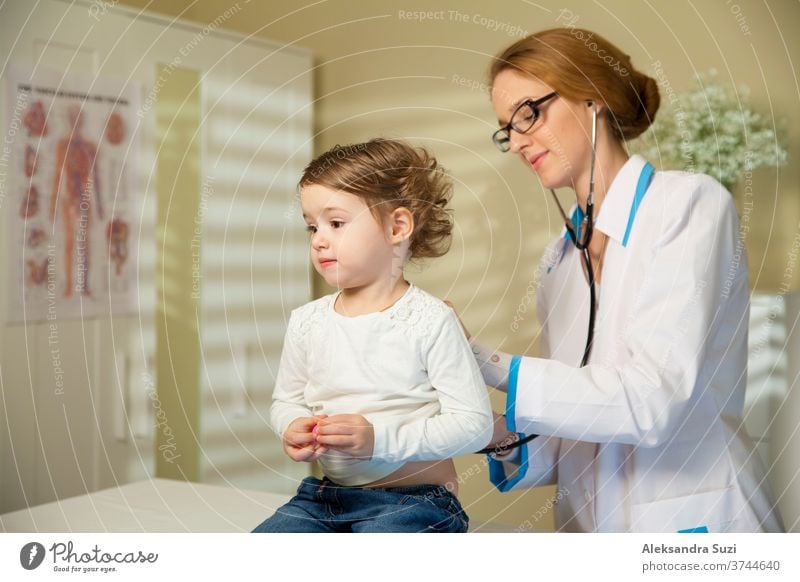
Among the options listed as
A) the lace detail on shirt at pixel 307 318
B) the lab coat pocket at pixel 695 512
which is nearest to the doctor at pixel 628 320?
the lab coat pocket at pixel 695 512

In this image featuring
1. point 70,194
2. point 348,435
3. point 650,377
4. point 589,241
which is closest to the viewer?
point 348,435

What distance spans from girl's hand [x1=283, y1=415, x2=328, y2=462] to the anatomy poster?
626mm

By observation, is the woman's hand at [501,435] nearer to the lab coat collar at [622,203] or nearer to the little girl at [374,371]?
the little girl at [374,371]

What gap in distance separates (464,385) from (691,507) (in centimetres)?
41

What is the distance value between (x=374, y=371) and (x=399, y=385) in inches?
1.4

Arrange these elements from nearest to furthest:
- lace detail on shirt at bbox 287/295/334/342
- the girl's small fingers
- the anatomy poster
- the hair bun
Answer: the girl's small fingers, lace detail on shirt at bbox 287/295/334/342, the hair bun, the anatomy poster

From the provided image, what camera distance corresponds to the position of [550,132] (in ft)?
3.97

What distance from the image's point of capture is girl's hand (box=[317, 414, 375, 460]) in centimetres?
102

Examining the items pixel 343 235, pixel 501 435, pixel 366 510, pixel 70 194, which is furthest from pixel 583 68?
pixel 70 194

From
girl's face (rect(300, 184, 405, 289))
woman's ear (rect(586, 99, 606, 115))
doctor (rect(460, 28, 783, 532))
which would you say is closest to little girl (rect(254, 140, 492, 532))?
girl's face (rect(300, 184, 405, 289))

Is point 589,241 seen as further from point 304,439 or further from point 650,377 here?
point 304,439

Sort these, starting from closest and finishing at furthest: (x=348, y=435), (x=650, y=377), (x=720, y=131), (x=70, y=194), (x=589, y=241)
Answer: (x=348, y=435) < (x=650, y=377) < (x=589, y=241) < (x=720, y=131) < (x=70, y=194)

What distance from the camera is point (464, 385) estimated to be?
1.05 m

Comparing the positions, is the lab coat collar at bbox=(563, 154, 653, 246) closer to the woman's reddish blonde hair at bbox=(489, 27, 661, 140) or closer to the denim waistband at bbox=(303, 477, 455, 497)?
the woman's reddish blonde hair at bbox=(489, 27, 661, 140)
